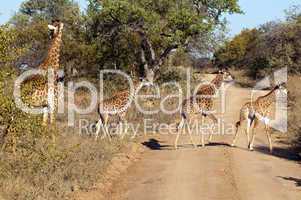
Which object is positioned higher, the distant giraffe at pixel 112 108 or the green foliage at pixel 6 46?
the green foliage at pixel 6 46

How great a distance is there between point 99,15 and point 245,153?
1121cm

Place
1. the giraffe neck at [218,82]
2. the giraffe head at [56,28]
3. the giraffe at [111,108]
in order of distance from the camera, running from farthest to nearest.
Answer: the giraffe neck at [218,82] → the giraffe at [111,108] → the giraffe head at [56,28]

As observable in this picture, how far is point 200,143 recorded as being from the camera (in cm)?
1459

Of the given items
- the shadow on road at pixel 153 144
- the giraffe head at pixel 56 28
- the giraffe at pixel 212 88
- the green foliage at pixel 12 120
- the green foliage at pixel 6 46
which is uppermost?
the giraffe head at pixel 56 28

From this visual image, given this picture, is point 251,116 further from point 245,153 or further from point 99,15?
point 99,15

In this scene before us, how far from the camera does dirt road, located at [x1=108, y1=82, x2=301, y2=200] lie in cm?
962


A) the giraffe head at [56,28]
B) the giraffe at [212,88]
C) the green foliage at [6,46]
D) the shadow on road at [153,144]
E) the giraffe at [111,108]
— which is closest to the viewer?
the green foliage at [6,46]

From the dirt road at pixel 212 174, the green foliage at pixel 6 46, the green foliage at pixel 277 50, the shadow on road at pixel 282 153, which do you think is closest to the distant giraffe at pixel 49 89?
the dirt road at pixel 212 174

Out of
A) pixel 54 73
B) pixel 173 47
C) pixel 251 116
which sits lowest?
pixel 251 116

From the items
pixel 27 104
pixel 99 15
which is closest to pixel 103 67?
pixel 99 15

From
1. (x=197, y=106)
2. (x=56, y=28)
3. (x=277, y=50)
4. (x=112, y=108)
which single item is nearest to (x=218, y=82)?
(x=197, y=106)

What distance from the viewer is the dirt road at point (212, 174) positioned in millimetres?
9625

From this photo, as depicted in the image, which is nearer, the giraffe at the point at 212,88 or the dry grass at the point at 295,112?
the dry grass at the point at 295,112

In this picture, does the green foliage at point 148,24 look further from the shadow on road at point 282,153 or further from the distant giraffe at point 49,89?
the shadow on road at point 282,153
